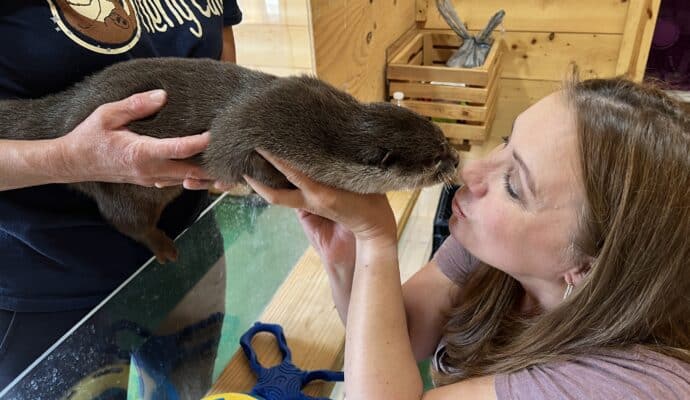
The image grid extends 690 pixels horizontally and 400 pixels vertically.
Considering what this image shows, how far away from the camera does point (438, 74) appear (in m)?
2.67

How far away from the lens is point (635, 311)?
90 centimetres

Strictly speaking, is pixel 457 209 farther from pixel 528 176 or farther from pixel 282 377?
pixel 282 377

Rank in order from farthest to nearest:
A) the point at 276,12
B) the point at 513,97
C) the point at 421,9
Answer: the point at 513,97 < the point at 421,9 < the point at 276,12

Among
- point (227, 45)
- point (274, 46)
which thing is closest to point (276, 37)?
point (274, 46)

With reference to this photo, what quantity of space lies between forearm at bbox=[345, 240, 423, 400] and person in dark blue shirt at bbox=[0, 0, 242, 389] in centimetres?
40

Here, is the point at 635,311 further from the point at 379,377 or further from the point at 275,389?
the point at 275,389

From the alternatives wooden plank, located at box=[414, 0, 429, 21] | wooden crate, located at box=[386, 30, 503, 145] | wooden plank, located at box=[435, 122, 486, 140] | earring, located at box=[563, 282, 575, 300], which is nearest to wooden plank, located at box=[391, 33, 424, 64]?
wooden crate, located at box=[386, 30, 503, 145]

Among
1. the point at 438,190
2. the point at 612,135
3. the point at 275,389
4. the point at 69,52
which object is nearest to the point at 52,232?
the point at 69,52

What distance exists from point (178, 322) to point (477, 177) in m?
0.85

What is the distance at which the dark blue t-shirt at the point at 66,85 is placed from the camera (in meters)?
0.99

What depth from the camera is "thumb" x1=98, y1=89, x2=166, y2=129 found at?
102 centimetres

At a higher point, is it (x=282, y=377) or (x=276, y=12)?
(x=276, y=12)

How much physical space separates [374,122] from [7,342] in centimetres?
87

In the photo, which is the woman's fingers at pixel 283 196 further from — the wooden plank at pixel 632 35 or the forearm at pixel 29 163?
the wooden plank at pixel 632 35
